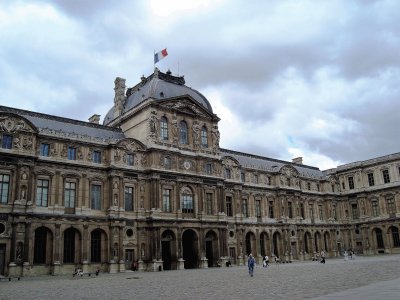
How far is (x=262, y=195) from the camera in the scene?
68062mm

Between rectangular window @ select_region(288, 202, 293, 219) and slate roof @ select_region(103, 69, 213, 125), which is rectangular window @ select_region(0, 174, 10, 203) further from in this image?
rectangular window @ select_region(288, 202, 293, 219)

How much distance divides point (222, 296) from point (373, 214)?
67.6 m

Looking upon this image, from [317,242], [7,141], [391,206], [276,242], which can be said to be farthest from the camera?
[391,206]

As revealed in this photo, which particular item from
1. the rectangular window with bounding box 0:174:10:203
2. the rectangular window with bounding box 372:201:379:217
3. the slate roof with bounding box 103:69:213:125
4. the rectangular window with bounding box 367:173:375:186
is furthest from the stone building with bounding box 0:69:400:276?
the rectangular window with bounding box 367:173:375:186

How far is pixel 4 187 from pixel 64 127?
10.4 metres

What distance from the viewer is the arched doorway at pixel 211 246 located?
55.1 meters

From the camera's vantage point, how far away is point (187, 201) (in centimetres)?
5384

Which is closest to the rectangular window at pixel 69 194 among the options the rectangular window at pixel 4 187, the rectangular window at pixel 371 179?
the rectangular window at pixel 4 187

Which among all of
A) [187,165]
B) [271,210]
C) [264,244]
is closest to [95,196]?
[187,165]

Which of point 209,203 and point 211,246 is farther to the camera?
point 209,203

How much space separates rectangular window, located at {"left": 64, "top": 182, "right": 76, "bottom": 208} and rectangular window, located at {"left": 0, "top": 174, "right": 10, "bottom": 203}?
240 inches

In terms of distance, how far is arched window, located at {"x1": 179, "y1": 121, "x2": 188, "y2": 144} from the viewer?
55.4 m

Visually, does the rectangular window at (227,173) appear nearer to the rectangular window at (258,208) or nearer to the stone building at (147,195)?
the stone building at (147,195)

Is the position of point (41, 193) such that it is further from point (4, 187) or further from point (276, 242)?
point (276, 242)
